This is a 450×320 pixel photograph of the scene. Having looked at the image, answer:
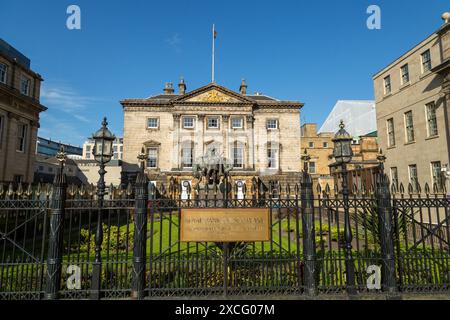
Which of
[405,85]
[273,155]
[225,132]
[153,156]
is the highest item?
[405,85]

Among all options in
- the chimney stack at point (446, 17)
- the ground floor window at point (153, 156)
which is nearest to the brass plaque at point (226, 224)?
the chimney stack at point (446, 17)

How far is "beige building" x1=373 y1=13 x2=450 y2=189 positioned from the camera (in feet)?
56.8

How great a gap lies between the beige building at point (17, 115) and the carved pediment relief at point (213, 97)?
1690 cm

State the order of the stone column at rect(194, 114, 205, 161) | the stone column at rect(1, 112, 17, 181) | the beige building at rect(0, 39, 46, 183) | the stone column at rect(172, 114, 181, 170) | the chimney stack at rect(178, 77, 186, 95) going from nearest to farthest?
the beige building at rect(0, 39, 46, 183) → the stone column at rect(1, 112, 17, 181) → the stone column at rect(172, 114, 181, 170) → the stone column at rect(194, 114, 205, 161) → the chimney stack at rect(178, 77, 186, 95)

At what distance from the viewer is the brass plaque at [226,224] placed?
6.14 m

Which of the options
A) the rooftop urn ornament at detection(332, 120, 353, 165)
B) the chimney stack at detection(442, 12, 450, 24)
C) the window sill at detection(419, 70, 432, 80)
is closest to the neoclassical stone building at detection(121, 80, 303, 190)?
the window sill at detection(419, 70, 432, 80)

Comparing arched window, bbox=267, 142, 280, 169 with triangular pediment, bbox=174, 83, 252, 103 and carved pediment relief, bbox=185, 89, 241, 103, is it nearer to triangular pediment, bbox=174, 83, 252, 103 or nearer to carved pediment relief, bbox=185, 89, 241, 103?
triangular pediment, bbox=174, 83, 252, 103

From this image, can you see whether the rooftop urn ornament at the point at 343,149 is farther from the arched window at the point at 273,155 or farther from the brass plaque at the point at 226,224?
the arched window at the point at 273,155

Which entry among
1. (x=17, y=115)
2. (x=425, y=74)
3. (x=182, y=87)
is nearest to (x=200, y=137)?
(x=182, y=87)

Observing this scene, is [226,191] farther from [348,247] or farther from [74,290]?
[74,290]

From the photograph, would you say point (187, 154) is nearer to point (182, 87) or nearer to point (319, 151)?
point (182, 87)

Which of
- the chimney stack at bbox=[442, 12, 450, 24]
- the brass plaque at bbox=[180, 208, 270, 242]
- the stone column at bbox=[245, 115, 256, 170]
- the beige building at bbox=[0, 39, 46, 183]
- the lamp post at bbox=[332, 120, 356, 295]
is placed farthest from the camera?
the stone column at bbox=[245, 115, 256, 170]

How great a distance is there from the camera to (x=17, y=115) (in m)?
25.1

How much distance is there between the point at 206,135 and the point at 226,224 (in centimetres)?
2937
